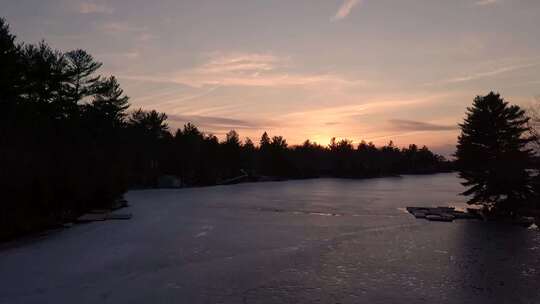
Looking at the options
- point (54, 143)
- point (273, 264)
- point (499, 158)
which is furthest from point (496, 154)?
point (54, 143)

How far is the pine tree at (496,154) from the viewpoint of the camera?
40125mm

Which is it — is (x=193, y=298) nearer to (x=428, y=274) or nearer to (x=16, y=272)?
(x=16, y=272)

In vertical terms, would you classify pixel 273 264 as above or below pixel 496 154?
below

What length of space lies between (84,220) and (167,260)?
16881 millimetres

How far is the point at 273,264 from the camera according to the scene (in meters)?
21.0

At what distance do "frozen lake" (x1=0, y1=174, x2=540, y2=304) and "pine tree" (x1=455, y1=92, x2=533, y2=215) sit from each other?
6837 millimetres

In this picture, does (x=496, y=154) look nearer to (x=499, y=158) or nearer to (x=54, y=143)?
(x=499, y=158)

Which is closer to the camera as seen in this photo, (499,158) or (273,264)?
(273,264)

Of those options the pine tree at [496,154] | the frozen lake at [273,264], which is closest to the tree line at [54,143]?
the frozen lake at [273,264]

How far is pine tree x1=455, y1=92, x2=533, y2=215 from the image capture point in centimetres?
4012

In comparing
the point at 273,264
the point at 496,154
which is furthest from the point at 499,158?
the point at 273,264

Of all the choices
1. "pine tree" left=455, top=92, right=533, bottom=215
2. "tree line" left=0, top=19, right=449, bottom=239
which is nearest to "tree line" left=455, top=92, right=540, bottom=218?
"pine tree" left=455, top=92, right=533, bottom=215

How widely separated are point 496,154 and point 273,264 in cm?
3103

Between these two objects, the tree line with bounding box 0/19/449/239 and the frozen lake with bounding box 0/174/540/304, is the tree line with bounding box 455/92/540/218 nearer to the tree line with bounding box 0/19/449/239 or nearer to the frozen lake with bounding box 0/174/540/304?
the frozen lake with bounding box 0/174/540/304
